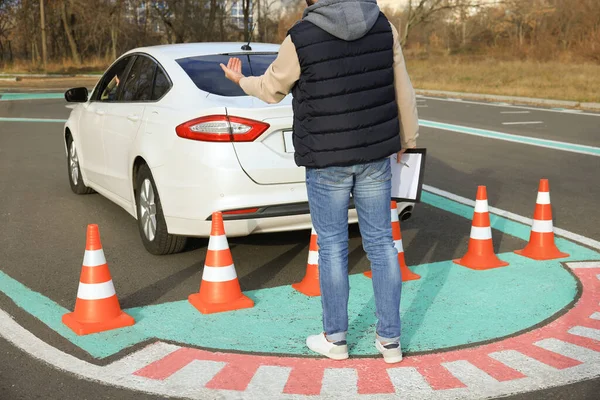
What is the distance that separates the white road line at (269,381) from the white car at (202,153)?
1733mm

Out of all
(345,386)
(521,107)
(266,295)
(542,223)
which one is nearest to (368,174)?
(345,386)

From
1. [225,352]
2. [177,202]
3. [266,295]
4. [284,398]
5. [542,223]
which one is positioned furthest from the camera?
[542,223]

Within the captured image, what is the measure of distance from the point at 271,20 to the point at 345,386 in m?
66.6

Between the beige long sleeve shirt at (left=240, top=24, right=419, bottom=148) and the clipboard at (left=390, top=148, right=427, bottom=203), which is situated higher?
the beige long sleeve shirt at (left=240, top=24, right=419, bottom=148)

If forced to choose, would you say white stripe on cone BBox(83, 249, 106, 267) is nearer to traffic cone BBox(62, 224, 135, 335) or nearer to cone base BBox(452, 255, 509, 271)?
traffic cone BBox(62, 224, 135, 335)

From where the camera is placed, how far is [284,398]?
3662mm

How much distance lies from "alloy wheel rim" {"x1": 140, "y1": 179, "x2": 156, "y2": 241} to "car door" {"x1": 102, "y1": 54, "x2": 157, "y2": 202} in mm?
327

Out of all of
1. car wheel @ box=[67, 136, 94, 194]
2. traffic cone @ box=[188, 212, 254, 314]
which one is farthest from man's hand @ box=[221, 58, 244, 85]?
car wheel @ box=[67, 136, 94, 194]

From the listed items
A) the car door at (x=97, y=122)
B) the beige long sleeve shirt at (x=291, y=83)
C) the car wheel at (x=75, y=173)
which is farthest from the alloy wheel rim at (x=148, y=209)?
the car wheel at (x=75, y=173)

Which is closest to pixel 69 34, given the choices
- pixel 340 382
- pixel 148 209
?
pixel 148 209

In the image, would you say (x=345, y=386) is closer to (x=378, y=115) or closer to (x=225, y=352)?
(x=225, y=352)

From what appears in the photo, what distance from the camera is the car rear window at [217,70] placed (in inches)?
231

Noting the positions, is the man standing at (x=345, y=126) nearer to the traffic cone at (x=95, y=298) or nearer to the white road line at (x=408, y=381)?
the white road line at (x=408, y=381)

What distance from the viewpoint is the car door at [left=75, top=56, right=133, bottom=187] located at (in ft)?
24.1
